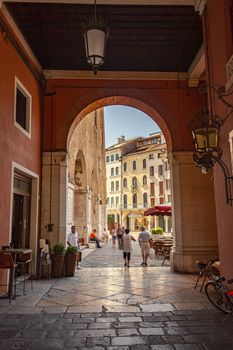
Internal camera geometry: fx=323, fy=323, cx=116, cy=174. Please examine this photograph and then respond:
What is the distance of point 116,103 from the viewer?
11.7m

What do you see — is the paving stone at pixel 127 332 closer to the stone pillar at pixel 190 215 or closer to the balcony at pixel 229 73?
the balcony at pixel 229 73

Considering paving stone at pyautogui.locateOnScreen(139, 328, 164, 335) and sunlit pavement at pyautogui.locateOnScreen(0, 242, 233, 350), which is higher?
sunlit pavement at pyautogui.locateOnScreen(0, 242, 233, 350)

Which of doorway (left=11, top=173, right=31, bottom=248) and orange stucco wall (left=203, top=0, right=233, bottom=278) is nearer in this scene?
orange stucco wall (left=203, top=0, right=233, bottom=278)

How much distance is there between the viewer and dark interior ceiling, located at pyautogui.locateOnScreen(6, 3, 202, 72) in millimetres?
8164

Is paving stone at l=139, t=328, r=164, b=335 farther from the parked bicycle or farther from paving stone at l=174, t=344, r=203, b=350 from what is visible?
the parked bicycle

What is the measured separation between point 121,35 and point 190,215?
577cm

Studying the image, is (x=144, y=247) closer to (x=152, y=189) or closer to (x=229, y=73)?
(x=229, y=73)

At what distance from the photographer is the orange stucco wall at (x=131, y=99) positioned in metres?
10.8

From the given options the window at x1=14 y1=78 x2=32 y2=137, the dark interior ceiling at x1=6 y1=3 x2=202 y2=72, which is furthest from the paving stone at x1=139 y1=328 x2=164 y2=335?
the dark interior ceiling at x1=6 y1=3 x2=202 y2=72

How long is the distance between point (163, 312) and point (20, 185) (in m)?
5.26

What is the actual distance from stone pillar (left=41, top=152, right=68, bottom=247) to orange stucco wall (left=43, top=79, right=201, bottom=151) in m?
1.09

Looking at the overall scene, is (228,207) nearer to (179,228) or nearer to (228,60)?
(228,60)

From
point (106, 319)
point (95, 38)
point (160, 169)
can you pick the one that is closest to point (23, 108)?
point (95, 38)

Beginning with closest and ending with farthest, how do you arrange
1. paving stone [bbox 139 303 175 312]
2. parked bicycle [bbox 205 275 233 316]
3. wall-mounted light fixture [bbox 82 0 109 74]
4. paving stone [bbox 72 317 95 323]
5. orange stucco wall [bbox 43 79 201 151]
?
paving stone [bbox 72 317 95 323], parked bicycle [bbox 205 275 233 316], wall-mounted light fixture [bbox 82 0 109 74], paving stone [bbox 139 303 175 312], orange stucco wall [bbox 43 79 201 151]
